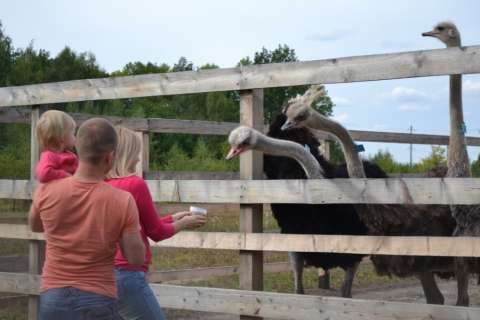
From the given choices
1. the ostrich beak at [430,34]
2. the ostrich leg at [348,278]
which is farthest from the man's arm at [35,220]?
the ostrich beak at [430,34]

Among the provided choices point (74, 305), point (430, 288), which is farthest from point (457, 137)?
point (74, 305)

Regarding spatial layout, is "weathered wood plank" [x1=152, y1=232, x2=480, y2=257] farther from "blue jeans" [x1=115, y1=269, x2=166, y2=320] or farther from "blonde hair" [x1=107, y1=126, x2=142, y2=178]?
"blonde hair" [x1=107, y1=126, x2=142, y2=178]

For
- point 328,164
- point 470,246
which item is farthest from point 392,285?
point 470,246

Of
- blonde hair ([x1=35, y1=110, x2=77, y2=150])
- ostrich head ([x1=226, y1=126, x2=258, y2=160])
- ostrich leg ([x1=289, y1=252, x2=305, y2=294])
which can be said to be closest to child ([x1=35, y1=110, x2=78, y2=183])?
blonde hair ([x1=35, y1=110, x2=77, y2=150])

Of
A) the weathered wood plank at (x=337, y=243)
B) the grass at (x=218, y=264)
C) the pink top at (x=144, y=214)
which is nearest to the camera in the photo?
the pink top at (x=144, y=214)

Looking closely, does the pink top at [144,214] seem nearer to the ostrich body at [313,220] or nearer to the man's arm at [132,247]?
the man's arm at [132,247]

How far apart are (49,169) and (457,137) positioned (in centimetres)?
289

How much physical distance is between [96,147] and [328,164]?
12.8 feet

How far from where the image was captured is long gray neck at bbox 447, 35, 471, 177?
516 cm

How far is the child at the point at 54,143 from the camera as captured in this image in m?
3.45

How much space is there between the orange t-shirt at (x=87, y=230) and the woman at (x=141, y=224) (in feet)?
1.34

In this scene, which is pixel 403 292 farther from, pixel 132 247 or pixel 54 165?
pixel 132 247

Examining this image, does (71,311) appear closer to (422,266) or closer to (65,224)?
(65,224)

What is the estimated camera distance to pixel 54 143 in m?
3.55
